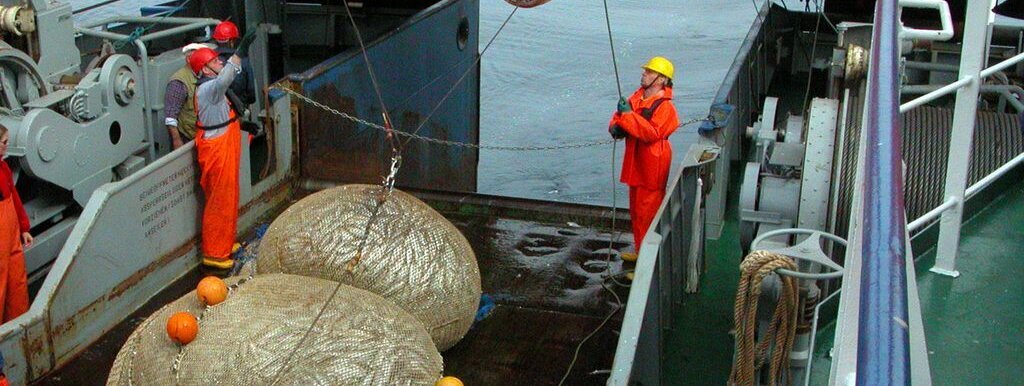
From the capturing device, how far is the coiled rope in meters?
4.18

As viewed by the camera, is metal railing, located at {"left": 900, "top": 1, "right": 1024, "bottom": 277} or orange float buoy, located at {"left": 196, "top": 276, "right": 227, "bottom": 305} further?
orange float buoy, located at {"left": 196, "top": 276, "right": 227, "bottom": 305}

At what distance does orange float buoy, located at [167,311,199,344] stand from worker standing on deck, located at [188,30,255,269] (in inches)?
124

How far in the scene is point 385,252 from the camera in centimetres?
548

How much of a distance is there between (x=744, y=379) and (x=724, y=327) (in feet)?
7.02

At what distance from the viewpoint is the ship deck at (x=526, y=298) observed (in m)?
6.11

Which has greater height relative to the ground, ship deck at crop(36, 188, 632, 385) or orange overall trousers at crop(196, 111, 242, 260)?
orange overall trousers at crop(196, 111, 242, 260)

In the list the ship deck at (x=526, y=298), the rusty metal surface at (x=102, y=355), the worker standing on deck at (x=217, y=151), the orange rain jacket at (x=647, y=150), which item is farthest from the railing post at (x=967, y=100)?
the worker standing on deck at (x=217, y=151)

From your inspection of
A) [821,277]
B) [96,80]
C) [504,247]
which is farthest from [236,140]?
[821,277]

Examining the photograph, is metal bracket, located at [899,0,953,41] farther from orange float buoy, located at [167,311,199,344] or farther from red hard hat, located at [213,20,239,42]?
red hard hat, located at [213,20,239,42]

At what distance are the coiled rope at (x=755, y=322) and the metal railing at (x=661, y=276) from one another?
1.72 feet

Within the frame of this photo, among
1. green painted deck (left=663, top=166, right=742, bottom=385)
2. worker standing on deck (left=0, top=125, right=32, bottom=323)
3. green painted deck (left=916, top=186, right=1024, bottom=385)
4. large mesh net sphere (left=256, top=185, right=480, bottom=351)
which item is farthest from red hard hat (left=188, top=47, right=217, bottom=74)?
green painted deck (left=916, top=186, right=1024, bottom=385)

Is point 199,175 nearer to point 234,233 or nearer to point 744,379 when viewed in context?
point 234,233

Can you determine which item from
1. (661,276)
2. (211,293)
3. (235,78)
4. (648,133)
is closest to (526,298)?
(648,133)

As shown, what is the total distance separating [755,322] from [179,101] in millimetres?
4966
